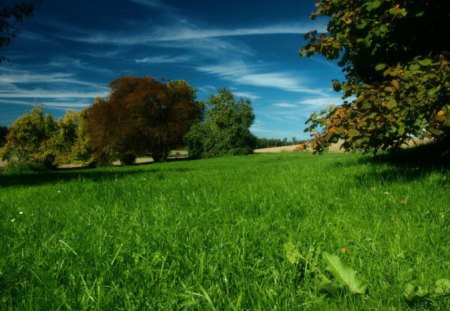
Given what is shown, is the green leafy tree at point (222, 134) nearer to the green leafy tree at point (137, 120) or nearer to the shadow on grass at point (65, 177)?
the green leafy tree at point (137, 120)

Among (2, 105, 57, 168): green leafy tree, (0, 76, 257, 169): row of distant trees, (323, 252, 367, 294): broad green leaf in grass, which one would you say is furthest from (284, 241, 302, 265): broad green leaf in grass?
(2, 105, 57, 168): green leafy tree

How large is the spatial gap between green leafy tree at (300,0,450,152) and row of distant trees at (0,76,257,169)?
172 feet

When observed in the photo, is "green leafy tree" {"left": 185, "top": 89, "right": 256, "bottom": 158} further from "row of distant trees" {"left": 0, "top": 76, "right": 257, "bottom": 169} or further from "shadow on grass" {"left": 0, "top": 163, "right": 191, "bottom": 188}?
"shadow on grass" {"left": 0, "top": 163, "right": 191, "bottom": 188}

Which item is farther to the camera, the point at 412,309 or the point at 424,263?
the point at 424,263

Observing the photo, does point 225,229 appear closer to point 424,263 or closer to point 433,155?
point 424,263

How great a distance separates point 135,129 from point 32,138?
20.8m

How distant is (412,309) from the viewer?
1974 millimetres

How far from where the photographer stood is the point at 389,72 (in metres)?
5.66

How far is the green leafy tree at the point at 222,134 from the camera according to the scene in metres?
61.9

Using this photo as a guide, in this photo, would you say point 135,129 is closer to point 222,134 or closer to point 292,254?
point 222,134

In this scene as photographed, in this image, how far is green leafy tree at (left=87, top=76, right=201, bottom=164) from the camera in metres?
58.2

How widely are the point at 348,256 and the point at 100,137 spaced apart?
200 feet

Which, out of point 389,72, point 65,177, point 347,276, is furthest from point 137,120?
point 347,276

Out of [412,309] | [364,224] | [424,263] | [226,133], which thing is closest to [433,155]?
[364,224]
